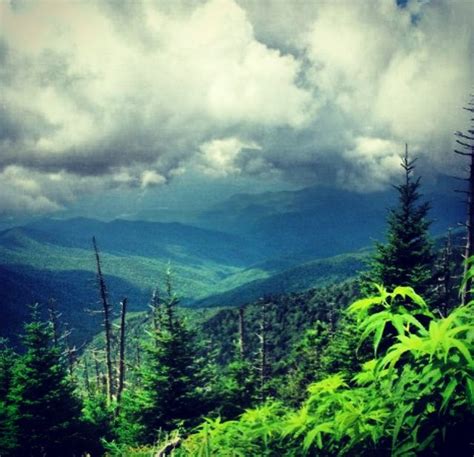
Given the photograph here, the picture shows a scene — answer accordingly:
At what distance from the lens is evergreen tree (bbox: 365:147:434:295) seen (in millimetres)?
17328

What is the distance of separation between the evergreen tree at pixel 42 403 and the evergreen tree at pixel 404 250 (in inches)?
541

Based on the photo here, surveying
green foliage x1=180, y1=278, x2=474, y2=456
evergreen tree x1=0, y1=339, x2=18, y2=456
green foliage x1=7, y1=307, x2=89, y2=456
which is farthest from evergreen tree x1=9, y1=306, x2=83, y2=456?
green foliage x1=180, y1=278, x2=474, y2=456

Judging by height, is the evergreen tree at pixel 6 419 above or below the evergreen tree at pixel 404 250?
below

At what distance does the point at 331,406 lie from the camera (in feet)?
9.93

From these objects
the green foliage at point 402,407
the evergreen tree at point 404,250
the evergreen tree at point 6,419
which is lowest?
the evergreen tree at point 6,419

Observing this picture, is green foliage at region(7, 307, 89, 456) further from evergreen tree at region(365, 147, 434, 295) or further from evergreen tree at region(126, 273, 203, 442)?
evergreen tree at region(365, 147, 434, 295)

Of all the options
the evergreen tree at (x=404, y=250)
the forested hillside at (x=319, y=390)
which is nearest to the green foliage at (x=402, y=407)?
the forested hillside at (x=319, y=390)

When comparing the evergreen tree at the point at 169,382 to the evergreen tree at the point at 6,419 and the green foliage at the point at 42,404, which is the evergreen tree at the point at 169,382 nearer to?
the green foliage at the point at 42,404

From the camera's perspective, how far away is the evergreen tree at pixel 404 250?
1733cm

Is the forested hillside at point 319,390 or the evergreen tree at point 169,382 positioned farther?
the evergreen tree at point 169,382

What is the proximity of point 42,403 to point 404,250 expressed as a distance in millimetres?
15964

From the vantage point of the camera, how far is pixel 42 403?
17172mm

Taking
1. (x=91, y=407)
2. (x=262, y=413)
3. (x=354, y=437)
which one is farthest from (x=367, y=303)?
(x=91, y=407)

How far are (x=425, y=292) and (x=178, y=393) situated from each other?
36.9ft
